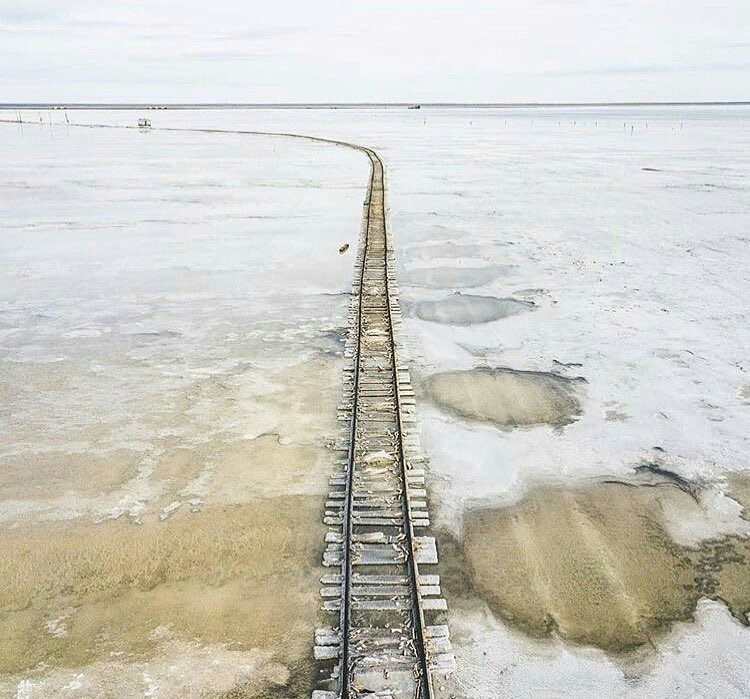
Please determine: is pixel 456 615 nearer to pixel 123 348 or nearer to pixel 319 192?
pixel 123 348

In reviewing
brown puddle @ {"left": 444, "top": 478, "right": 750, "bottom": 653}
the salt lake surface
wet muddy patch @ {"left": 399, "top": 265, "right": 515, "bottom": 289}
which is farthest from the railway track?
wet muddy patch @ {"left": 399, "top": 265, "right": 515, "bottom": 289}

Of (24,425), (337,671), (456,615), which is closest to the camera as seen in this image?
(337,671)

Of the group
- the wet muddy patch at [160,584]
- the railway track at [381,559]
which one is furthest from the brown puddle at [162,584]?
the railway track at [381,559]

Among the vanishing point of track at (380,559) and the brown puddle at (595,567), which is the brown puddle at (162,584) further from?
the brown puddle at (595,567)

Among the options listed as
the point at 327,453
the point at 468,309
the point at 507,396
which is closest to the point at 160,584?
the point at 327,453

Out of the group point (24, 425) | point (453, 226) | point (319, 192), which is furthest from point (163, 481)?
point (319, 192)

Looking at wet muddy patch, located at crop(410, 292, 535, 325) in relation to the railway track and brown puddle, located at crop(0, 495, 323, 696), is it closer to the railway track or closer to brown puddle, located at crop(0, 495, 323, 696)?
the railway track
